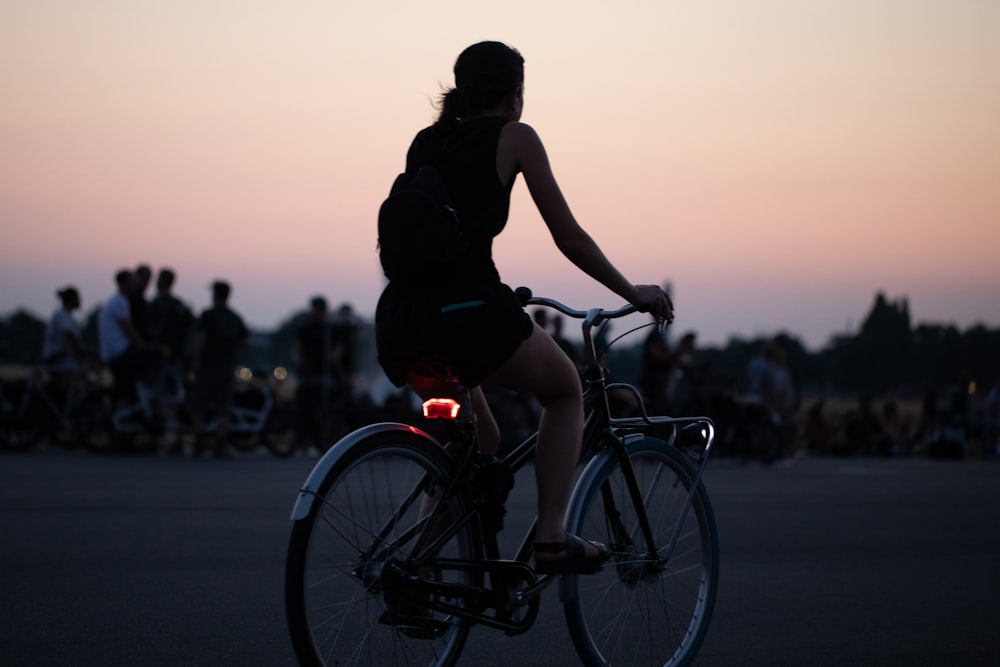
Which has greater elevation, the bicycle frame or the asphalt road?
the bicycle frame

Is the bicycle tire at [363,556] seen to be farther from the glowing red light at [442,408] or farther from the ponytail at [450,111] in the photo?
the ponytail at [450,111]

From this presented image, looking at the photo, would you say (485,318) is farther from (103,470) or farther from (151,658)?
(103,470)

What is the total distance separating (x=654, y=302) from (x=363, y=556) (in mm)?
1232

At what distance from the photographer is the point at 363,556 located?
4215 millimetres

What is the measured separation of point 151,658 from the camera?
210 inches

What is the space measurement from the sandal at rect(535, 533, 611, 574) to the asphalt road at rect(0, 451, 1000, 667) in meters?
1.09

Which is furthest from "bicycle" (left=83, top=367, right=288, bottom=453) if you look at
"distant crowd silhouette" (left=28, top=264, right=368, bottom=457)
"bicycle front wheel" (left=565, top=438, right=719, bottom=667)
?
"bicycle front wheel" (left=565, top=438, right=719, bottom=667)

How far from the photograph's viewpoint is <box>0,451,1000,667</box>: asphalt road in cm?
577

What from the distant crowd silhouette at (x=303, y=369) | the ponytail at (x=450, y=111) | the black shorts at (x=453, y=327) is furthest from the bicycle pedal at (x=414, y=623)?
the distant crowd silhouette at (x=303, y=369)

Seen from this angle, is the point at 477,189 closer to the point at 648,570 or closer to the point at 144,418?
the point at 648,570

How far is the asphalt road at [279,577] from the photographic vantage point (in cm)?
577

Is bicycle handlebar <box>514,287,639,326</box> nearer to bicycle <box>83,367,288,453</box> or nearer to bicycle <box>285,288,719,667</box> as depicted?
bicycle <box>285,288,719,667</box>

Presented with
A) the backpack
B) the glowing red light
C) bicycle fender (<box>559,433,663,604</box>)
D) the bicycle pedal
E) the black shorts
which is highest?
the backpack

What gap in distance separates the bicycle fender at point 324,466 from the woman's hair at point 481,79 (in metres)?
0.92
